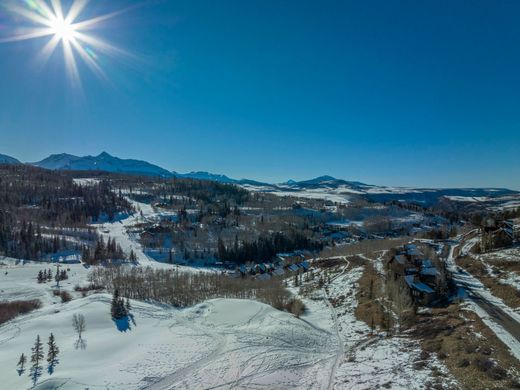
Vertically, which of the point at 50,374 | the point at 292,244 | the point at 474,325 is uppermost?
the point at 474,325

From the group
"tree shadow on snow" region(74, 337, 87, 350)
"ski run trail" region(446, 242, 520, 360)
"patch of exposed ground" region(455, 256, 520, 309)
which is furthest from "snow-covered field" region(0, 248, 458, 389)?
"patch of exposed ground" region(455, 256, 520, 309)

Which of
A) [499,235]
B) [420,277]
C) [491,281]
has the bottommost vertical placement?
[420,277]

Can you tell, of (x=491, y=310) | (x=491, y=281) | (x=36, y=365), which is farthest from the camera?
(x=491, y=281)

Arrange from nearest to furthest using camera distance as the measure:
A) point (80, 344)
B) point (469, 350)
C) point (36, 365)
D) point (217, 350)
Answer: point (469, 350) < point (36, 365) < point (217, 350) < point (80, 344)

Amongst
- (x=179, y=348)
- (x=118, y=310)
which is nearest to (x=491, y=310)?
(x=179, y=348)

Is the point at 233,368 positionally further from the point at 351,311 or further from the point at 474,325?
the point at 351,311

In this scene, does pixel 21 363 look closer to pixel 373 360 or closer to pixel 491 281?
pixel 373 360

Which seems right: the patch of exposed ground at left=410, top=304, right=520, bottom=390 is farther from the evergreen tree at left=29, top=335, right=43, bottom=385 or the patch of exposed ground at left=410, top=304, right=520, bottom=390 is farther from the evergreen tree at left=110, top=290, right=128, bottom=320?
the evergreen tree at left=110, top=290, right=128, bottom=320

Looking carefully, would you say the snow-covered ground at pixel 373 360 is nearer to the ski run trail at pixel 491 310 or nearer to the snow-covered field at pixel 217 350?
the snow-covered field at pixel 217 350

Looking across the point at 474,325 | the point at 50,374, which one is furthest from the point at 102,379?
the point at 474,325
